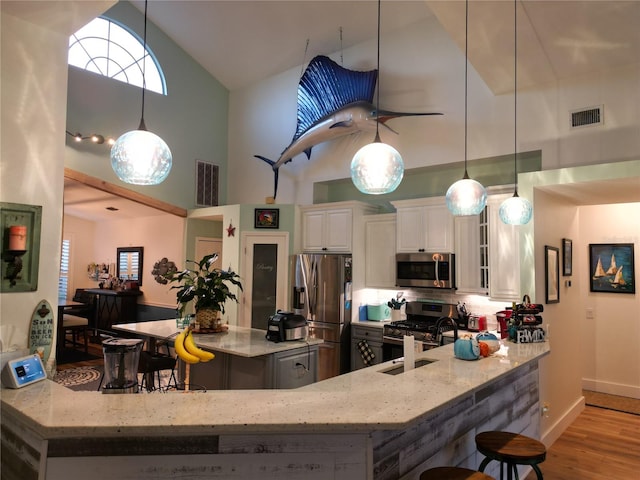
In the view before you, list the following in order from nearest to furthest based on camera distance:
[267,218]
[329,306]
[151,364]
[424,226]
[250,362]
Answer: [250,362] → [151,364] → [424,226] → [329,306] → [267,218]

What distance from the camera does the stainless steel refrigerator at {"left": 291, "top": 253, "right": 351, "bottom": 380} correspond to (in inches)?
210

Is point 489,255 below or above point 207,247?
below

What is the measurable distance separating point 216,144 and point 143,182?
566 centimetres

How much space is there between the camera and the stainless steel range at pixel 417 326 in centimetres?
465

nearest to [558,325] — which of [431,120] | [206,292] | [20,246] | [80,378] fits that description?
[431,120]

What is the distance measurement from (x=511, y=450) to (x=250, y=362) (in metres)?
2.00

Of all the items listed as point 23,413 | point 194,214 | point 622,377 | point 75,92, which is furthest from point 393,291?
point 75,92

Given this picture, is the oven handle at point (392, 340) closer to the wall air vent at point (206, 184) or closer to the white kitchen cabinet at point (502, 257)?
the white kitchen cabinet at point (502, 257)

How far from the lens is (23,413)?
1.51m

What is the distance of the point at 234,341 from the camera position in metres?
3.63

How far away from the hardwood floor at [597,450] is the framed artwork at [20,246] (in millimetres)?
3697

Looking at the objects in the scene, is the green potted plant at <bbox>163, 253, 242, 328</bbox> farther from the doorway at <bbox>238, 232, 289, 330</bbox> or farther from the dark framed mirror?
the dark framed mirror

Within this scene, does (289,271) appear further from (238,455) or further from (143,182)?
(238,455)

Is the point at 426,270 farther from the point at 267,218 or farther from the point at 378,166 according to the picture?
the point at 378,166
